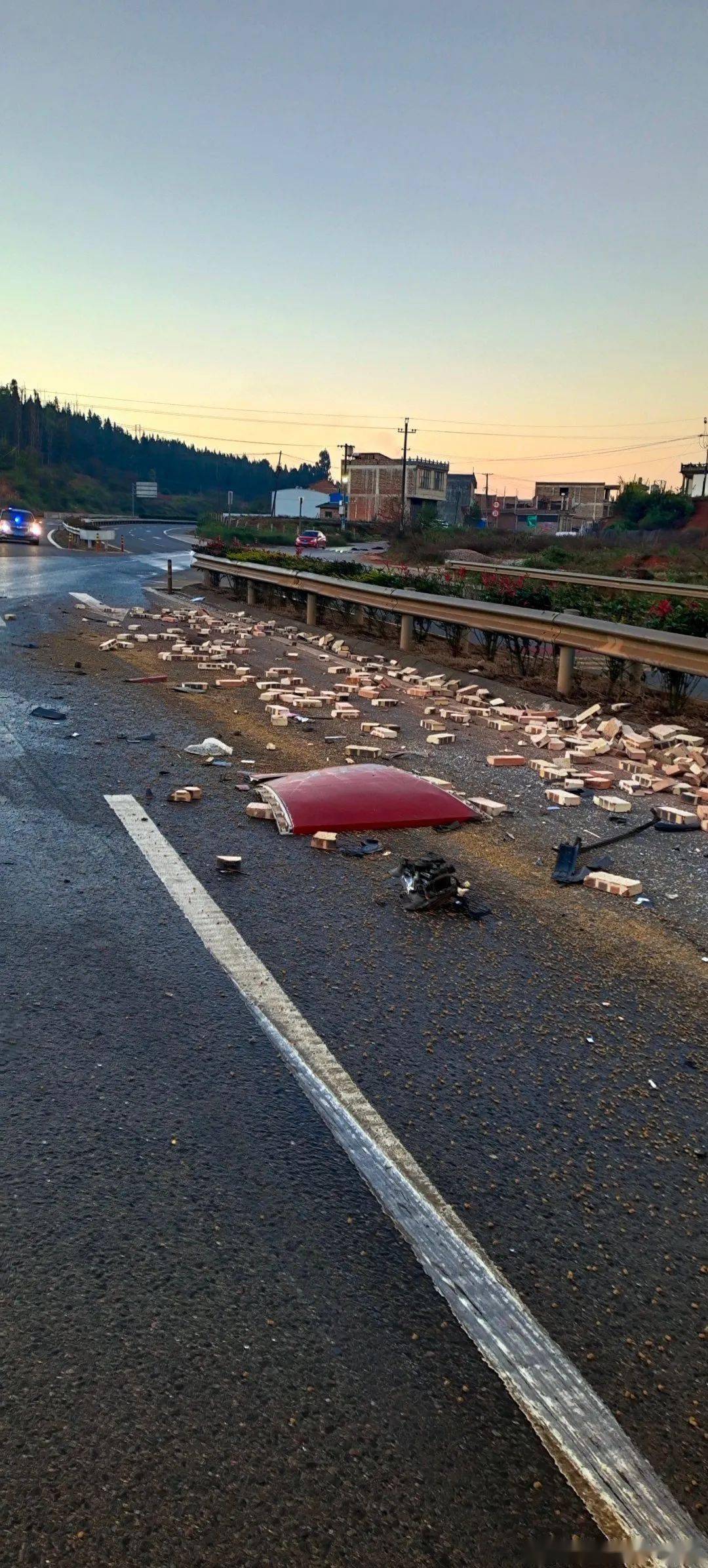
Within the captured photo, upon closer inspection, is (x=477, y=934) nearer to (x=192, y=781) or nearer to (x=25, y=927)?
(x=25, y=927)

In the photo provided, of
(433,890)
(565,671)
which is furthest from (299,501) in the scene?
(433,890)

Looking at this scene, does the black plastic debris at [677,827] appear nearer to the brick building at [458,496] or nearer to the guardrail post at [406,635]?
the guardrail post at [406,635]

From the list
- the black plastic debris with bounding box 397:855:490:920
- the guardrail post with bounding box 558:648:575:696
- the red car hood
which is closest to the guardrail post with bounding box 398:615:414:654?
the guardrail post with bounding box 558:648:575:696

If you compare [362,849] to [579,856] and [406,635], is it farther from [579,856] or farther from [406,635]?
[406,635]

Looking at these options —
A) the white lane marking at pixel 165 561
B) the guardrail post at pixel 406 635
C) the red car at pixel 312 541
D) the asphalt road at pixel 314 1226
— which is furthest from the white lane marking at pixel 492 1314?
the red car at pixel 312 541

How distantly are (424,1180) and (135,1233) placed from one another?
0.75m

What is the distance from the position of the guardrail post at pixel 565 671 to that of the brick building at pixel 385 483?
133524 millimetres

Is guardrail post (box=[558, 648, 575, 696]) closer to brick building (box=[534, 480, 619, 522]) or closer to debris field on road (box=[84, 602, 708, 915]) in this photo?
debris field on road (box=[84, 602, 708, 915])

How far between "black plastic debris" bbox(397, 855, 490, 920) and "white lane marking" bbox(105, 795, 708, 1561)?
4.12 ft

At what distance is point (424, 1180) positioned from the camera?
2.93 metres

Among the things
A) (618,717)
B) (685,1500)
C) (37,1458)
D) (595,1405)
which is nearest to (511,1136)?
(595,1405)

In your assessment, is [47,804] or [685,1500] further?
[47,804]

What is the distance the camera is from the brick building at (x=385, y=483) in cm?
14550

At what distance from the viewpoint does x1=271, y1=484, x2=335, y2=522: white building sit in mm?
168875
